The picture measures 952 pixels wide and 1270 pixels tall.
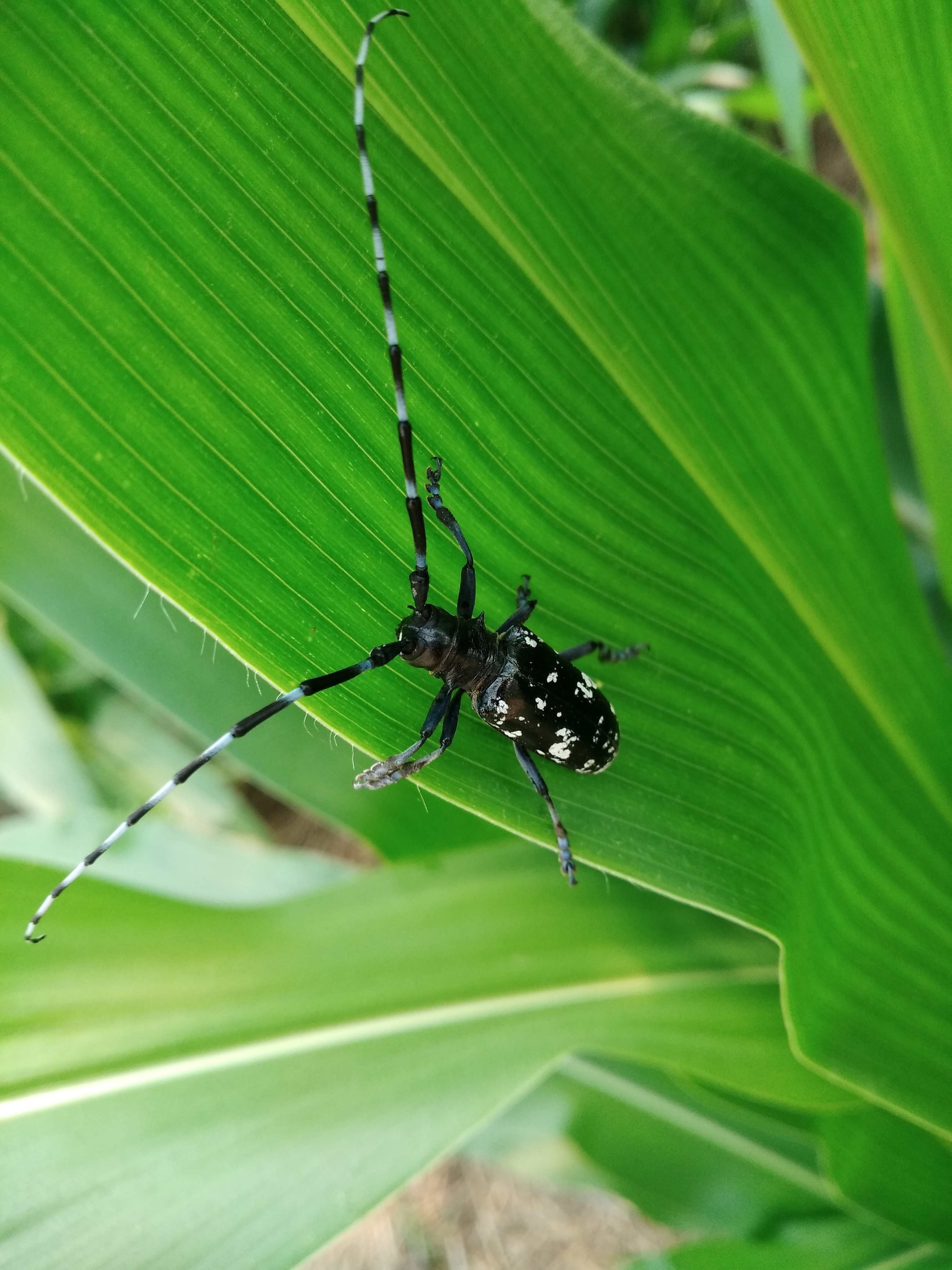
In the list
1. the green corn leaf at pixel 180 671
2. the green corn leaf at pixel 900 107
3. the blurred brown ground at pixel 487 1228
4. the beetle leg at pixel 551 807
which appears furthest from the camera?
the blurred brown ground at pixel 487 1228

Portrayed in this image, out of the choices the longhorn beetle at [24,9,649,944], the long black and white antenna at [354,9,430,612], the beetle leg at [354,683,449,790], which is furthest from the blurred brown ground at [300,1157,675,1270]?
the long black and white antenna at [354,9,430,612]

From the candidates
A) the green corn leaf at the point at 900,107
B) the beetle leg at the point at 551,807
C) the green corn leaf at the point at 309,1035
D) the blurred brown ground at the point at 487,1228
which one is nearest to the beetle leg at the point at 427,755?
the beetle leg at the point at 551,807

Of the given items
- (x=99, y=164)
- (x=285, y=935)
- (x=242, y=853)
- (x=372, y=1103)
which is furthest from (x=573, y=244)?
(x=242, y=853)

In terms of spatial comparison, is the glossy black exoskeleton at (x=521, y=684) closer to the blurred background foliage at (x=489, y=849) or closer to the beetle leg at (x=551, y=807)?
the beetle leg at (x=551, y=807)

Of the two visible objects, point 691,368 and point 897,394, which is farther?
point 897,394

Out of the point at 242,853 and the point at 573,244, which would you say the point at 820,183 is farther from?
the point at 242,853

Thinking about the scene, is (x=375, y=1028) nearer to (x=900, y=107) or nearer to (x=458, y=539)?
(x=458, y=539)
